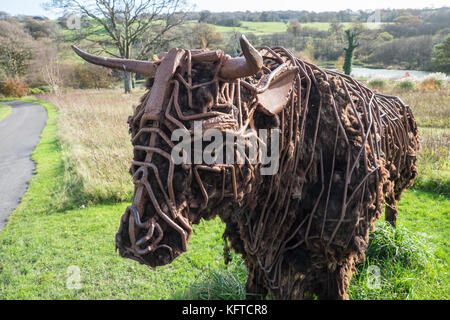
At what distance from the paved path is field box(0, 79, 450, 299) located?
373 mm

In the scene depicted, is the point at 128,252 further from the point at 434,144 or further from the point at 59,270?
the point at 434,144

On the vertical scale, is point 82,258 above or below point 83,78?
below

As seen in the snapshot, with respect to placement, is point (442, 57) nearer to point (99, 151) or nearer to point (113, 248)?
point (99, 151)

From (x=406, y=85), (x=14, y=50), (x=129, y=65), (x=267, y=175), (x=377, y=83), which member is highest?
(x=14, y=50)

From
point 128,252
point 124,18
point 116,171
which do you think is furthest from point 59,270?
point 124,18

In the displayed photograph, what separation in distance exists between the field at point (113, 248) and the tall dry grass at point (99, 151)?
0.03 m

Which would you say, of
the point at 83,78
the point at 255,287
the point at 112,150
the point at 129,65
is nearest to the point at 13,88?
the point at 83,78

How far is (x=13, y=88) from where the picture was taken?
3103 centimetres

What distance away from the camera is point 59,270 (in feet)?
14.9

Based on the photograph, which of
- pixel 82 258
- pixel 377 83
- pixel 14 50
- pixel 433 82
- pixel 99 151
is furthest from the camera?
pixel 14 50

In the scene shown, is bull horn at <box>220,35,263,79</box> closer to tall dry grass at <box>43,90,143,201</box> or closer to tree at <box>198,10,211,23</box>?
tall dry grass at <box>43,90,143,201</box>

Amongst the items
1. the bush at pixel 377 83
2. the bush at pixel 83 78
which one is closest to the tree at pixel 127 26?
the bush at pixel 83 78

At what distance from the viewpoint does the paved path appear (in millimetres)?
7211

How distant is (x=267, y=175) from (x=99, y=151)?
800cm
